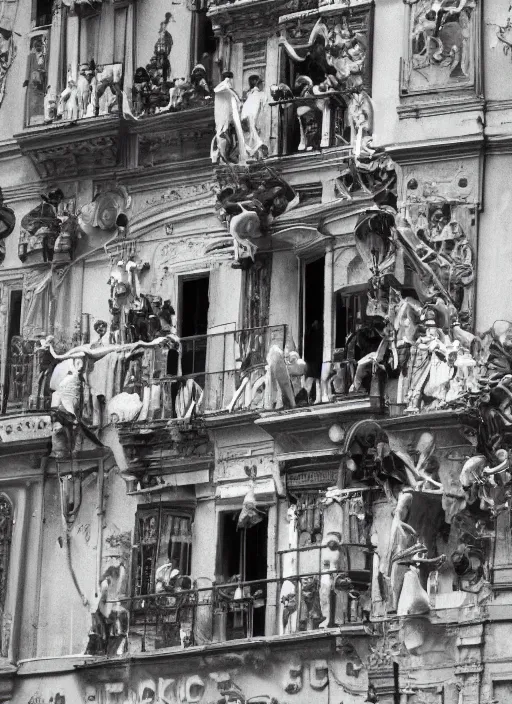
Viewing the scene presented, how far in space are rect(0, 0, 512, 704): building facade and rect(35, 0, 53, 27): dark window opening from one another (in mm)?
59

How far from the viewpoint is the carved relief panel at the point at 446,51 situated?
41938 millimetres

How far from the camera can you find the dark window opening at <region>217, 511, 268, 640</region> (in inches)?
1662

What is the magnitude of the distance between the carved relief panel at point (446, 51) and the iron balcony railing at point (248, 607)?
6.53 metres

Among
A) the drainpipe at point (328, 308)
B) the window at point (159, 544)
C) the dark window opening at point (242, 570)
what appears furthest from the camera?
the window at point (159, 544)

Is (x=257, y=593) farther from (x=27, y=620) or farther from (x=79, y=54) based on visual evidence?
(x=79, y=54)

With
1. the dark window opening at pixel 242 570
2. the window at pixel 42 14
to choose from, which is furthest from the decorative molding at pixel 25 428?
the window at pixel 42 14

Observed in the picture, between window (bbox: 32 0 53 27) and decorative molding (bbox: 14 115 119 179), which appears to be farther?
window (bbox: 32 0 53 27)

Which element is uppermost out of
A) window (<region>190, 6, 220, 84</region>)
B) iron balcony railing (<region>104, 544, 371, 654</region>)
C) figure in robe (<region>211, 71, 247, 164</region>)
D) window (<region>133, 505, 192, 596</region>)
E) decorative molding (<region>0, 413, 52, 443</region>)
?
window (<region>190, 6, 220, 84</region>)

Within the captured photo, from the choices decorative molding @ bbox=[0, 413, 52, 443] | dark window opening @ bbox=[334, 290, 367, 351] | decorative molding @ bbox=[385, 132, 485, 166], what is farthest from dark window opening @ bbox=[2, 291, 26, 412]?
decorative molding @ bbox=[385, 132, 485, 166]

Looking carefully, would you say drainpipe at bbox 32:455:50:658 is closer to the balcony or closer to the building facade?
the building facade

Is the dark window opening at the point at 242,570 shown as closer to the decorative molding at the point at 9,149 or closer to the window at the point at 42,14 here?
the decorative molding at the point at 9,149

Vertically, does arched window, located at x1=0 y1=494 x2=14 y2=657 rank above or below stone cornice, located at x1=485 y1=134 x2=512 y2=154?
below

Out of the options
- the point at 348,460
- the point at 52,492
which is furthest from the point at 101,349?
the point at 348,460

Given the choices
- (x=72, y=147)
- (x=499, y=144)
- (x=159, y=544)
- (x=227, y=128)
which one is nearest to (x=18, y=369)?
(x=72, y=147)
